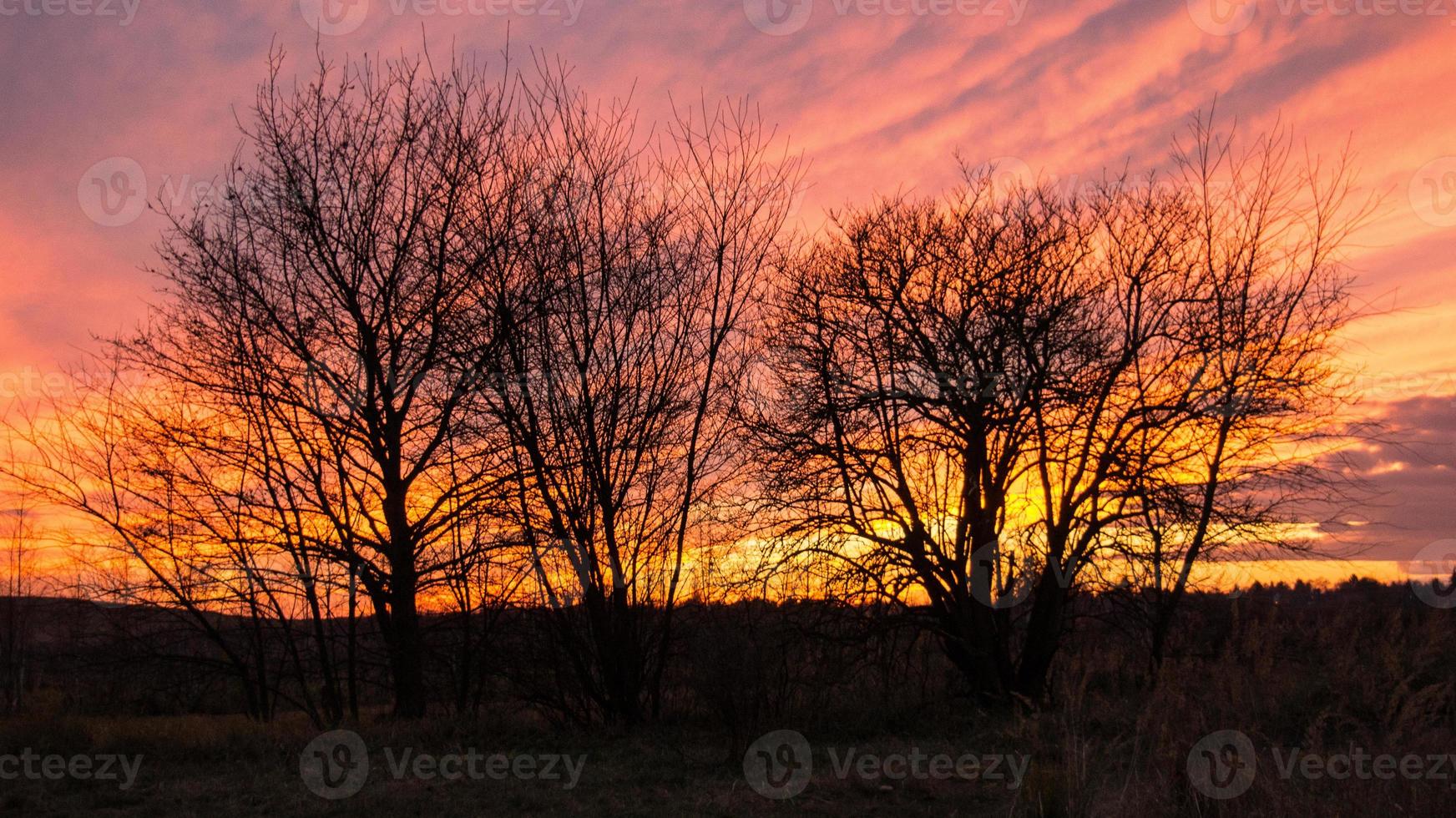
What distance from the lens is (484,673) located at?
14.7 m

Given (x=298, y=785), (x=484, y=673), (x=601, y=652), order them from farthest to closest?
(x=484, y=673), (x=601, y=652), (x=298, y=785)

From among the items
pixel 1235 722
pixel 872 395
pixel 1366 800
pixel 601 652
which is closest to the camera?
pixel 1366 800

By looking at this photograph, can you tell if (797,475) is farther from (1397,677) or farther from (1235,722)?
(1397,677)

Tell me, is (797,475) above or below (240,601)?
above

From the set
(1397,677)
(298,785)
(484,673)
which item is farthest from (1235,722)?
(484,673)

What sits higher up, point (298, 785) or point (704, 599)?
point (704, 599)

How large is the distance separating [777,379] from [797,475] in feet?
4.98

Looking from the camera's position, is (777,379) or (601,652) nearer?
(601,652)

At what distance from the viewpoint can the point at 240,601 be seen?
13625 millimetres

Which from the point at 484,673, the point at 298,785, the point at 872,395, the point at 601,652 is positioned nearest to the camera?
the point at 298,785

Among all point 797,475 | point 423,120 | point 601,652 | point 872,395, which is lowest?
point 601,652

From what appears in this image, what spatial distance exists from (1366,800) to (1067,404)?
23.4ft

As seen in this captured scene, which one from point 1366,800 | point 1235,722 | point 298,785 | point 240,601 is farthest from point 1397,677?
point 240,601

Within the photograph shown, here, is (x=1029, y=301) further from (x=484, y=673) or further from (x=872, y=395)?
(x=484, y=673)
